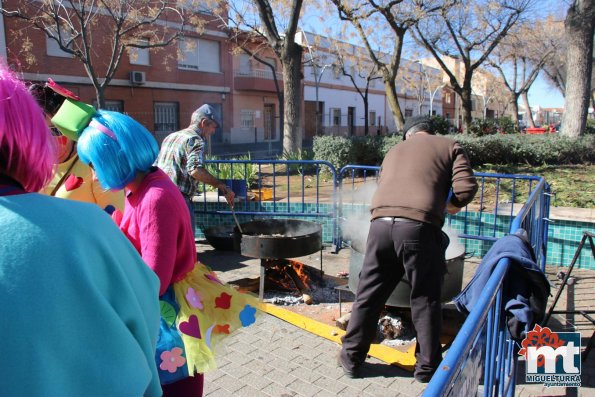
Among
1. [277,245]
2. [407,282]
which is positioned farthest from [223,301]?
[277,245]

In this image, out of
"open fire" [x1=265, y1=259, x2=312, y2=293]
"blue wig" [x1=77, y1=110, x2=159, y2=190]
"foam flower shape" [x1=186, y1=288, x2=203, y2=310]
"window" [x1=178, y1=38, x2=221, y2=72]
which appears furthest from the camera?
"window" [x1=178, y1=38, x2=221, y2=72]

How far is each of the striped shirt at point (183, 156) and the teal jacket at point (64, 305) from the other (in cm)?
357

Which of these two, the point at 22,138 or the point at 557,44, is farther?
the point at 557,44

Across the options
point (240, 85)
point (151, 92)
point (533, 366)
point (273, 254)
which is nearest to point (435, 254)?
point (533, 366)

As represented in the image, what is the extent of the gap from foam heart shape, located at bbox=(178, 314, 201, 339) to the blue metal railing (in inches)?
40.1

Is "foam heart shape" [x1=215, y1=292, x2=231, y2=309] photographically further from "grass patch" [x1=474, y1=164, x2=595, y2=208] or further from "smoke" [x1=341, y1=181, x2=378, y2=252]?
"grass patch" [x1=474, y1=164, x2=595, y2=208]

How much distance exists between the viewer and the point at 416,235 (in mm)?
3098

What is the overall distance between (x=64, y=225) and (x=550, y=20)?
2955 cm

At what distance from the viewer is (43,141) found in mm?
1091

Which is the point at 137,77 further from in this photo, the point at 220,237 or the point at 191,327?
the point at 191,327

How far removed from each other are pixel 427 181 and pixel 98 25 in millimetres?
22536

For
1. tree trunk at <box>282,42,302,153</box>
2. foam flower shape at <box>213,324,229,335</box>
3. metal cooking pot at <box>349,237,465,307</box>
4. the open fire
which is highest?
tree trunk at <box>282,42,302,153</box>

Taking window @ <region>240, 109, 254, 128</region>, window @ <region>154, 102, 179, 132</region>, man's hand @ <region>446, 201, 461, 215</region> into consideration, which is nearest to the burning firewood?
man's hand @ <region>446, 201, 461, 215</region>

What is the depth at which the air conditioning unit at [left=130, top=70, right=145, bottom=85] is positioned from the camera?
1000 inches
